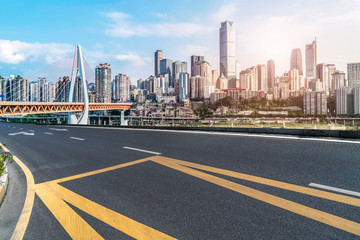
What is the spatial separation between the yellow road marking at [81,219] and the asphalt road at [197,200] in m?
0.01

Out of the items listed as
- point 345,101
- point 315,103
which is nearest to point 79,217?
point 345,101

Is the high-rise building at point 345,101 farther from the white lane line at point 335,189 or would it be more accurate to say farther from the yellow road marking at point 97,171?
the yellow road marking at point 97,171

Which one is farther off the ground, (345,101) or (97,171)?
(345,101)

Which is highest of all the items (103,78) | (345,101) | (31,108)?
(103,78)

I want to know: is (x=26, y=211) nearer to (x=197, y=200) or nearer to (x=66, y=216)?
(x=66, y=216)

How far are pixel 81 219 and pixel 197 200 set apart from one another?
1.75 meters

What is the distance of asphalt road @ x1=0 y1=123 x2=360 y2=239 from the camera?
2.44 meters

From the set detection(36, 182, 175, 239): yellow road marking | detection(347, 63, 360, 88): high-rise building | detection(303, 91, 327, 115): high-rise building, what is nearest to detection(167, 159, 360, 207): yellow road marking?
detection(36, 182, 175, 239): yellow road marking

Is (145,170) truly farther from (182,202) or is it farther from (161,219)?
(161,219)

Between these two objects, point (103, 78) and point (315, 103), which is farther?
point (103, 78)

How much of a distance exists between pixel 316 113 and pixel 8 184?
167751 mm

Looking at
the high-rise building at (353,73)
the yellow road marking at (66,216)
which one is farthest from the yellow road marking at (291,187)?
the high-rise building at (353,73)

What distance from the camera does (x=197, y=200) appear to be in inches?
126

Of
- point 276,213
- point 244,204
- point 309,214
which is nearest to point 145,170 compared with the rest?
point 244,204
